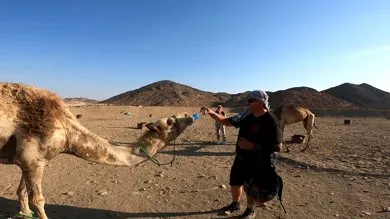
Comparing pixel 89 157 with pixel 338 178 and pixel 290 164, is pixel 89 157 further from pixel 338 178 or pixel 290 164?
pixel 290 164

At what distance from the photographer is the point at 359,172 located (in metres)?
10.7

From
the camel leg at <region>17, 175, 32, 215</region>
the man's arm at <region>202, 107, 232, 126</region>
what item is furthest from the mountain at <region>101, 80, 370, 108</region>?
the camel leg at <region>17, 175, 32, 215</region>

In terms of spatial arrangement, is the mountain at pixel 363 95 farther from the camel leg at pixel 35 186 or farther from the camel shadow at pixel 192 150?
the camel leg at pixel 35 186

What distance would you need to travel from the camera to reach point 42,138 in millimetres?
6211

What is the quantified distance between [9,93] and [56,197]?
282cm

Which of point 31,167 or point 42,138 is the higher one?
point 42,138

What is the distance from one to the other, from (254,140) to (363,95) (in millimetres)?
80030

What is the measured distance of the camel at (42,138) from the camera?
6.11 m

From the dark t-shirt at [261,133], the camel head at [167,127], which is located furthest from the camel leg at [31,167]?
the dark t-shirt at [261,133]

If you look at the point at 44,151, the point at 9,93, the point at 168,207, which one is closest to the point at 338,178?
the point at 168,207

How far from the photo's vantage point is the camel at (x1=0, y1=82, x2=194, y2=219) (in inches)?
240

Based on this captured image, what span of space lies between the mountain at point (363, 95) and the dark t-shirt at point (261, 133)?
6917 cm

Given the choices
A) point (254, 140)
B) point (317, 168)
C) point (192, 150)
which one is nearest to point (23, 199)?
point (254, 140)

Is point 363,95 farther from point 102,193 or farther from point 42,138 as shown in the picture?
point 42,138
